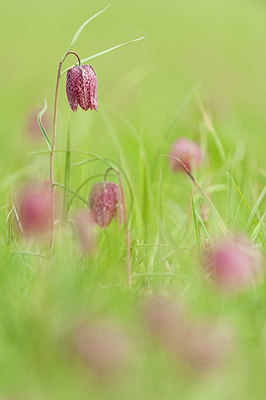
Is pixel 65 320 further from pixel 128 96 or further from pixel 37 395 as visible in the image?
pixel 128 96

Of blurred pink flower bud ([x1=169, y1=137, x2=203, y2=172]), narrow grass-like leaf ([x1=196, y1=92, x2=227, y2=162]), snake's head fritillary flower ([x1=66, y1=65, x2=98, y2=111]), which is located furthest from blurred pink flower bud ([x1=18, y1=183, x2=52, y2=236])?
blurred pink flower bud ([x1=169, y1=137, x2=203, y2=172])

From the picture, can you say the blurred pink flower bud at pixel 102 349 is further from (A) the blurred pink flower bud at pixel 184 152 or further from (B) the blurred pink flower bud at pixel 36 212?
(A) the blurred pink flower bud at pixel 184 152

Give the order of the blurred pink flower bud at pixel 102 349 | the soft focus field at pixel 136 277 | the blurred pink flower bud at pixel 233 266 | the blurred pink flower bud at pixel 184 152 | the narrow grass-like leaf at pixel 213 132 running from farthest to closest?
1. the blurred pink flower bud at pixel 184 152
2. the narrow grass-like leaf at pixel 213 132
3. the blurred pink flower bud at pixel 233 266
4. the soft focus field at pixel 136 277
5. the blurred pink flower bud at pixel 102 349

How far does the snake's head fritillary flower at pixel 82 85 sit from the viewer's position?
131cm

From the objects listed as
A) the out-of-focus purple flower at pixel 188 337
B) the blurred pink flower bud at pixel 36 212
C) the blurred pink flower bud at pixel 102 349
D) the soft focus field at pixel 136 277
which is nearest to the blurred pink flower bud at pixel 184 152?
the soft focus field at pixel 136 277

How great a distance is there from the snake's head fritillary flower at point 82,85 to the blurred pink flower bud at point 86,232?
231mm

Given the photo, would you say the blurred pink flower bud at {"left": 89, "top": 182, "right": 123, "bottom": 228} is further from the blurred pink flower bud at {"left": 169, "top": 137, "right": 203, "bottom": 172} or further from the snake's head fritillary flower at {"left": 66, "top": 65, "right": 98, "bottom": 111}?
the blurred pink flower bud at {"left": 169, "top": 137, "right": 203, "bottom": 172}

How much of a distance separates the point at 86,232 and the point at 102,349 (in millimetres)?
555

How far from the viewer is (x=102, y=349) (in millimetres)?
720

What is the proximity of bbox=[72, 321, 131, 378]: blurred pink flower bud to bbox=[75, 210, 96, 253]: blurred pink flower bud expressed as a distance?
0.51 m

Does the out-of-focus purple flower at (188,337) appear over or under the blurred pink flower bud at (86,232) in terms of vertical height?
under

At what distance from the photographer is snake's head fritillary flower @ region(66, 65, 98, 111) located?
131cm

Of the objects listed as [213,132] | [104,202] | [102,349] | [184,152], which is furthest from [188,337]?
[184,152]

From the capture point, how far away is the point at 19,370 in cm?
89
